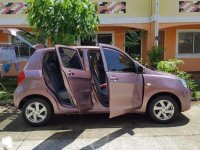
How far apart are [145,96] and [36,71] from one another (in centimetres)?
243

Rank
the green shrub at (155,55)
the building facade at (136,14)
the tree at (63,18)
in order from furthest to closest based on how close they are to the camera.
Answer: the building facade at (136,14)
the green shrub at (155,55)
the tree at (63,18)

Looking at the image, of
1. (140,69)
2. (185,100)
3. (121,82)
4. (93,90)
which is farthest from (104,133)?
(185,100)

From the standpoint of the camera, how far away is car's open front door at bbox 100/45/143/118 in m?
6.71

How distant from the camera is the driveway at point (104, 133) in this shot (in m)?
5.86

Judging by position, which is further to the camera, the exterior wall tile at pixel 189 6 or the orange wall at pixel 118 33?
the orange wall at pixel 118 33

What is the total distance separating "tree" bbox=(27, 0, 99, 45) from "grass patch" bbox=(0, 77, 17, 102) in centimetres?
244

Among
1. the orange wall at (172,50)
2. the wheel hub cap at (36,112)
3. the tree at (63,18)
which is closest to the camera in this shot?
the wheel hub cap at (36,112)

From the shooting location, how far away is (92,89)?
702 cm

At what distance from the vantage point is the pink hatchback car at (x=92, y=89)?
6917 millimetres

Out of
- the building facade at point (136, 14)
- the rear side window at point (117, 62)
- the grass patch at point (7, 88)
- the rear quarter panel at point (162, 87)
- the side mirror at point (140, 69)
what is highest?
the building facade at point (136, 14)

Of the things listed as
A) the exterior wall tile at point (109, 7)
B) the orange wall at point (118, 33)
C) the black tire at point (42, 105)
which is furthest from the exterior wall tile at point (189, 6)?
the black tire at point (42, 105)

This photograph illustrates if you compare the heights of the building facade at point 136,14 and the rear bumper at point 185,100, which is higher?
the building facade at point 136,14

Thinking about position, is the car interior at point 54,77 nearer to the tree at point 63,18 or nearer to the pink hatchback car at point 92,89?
the pink hatchback car at point 92,89

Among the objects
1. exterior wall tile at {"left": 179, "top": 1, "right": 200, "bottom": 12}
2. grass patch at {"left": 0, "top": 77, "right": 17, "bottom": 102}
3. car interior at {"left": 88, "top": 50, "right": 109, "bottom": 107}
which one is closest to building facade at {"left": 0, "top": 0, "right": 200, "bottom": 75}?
exterior wall tile at {"left": 179, "top": 1, "right": 200, "bottom": 12}
